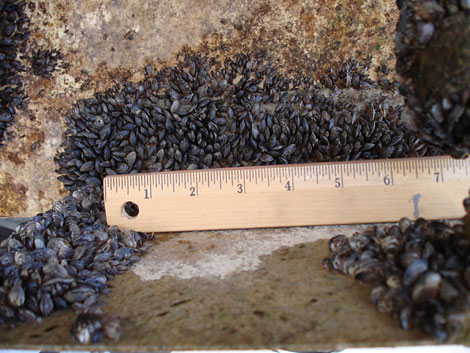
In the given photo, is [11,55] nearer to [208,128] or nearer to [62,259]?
[208,128]

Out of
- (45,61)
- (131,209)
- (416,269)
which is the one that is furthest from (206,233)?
(45,61)

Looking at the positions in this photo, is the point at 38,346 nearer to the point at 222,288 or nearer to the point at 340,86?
the point at 222,288

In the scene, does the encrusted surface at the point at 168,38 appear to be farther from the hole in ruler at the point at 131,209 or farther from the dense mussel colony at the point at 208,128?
the hole in ruler at the point at 131,209

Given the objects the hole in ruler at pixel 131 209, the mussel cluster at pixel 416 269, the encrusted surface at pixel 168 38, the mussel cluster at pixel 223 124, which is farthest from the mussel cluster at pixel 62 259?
the mussel cluster at pixel 416 269

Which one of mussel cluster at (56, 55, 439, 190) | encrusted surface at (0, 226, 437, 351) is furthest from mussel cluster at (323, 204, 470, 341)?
mussel cluster at (56, 55, 439, 190)

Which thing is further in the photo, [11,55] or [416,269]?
[11,55]
